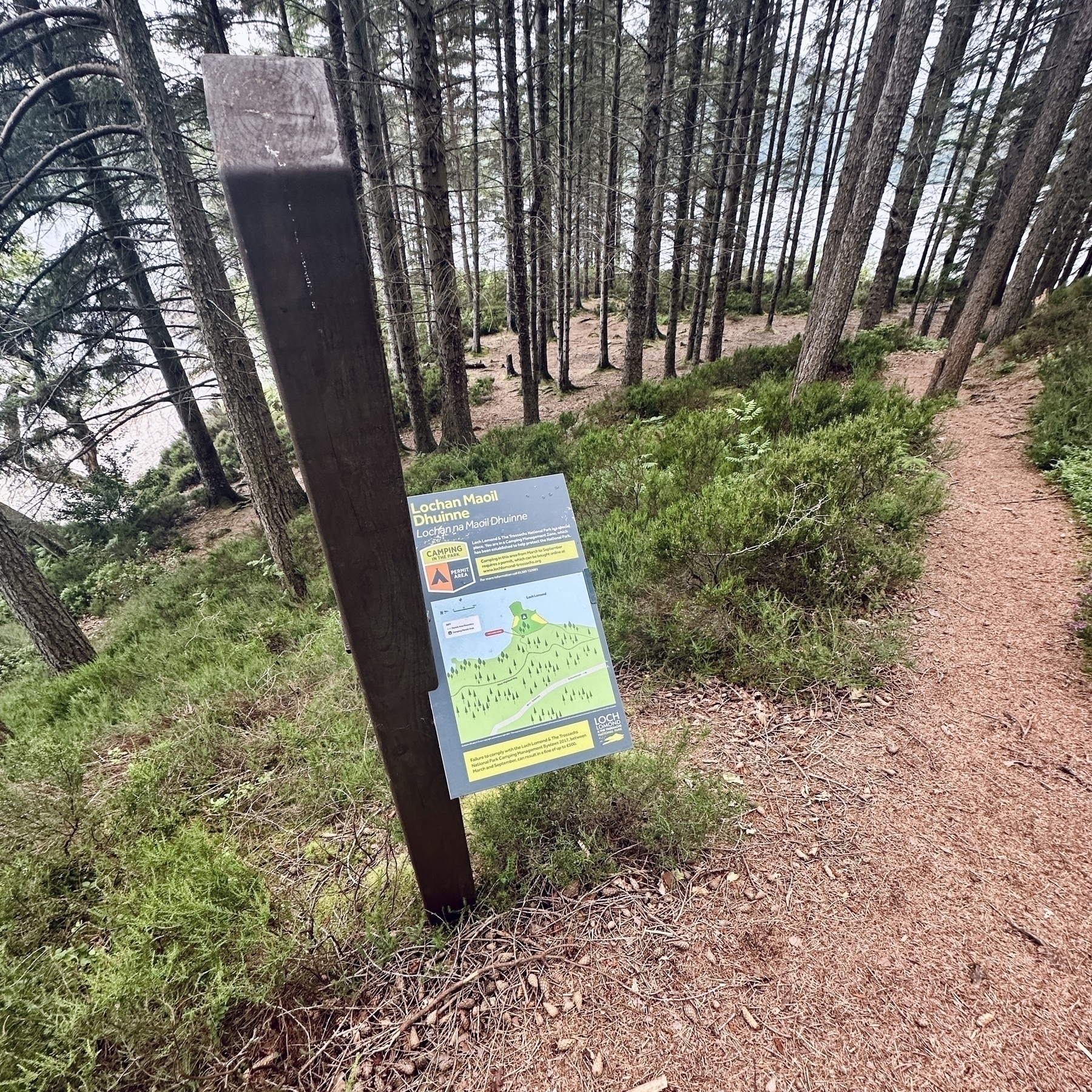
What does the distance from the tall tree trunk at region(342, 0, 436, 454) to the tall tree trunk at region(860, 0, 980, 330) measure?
9682 mm

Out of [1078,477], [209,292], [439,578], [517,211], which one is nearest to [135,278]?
[209,292]

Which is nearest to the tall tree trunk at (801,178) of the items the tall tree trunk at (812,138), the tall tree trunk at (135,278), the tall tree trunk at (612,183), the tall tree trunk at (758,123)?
the tall tree trunk at (812,138)

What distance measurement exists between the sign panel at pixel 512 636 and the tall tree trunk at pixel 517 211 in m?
7.32

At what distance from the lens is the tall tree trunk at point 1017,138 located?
899 cm

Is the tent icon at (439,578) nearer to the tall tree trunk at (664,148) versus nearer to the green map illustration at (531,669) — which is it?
the green map illustration at (531,669)

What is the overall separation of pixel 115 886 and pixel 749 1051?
2846 millimetres

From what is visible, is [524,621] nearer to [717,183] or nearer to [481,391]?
[717,183]

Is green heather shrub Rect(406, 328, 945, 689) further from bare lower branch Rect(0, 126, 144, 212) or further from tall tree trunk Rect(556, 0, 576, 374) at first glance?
tall tree trunk Rect(556, 0, 576, 374)

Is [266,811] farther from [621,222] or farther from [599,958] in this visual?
[621,222]

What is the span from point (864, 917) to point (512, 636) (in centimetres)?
184

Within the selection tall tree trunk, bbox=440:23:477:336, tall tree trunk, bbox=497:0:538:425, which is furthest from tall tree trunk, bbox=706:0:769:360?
tall tree trunk, bbox=440:23:477:336

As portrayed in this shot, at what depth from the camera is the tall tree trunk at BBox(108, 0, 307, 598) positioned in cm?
443

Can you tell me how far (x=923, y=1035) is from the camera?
167 cm

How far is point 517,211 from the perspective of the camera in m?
9.05
